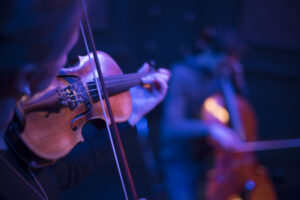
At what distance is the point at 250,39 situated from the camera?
2799 millimetres

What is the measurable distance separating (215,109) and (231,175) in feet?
1.37

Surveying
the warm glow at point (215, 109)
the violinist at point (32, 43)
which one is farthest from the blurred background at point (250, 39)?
the violinist at point (32, 43)

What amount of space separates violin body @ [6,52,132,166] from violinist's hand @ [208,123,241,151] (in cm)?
110

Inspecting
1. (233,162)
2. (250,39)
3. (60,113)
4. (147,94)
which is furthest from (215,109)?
(60,113)

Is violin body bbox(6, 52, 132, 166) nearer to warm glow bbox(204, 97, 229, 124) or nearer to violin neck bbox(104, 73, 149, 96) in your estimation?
violin neck bbox(104, 73, 149, 96)

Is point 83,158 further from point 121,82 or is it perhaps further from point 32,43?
point 32,43

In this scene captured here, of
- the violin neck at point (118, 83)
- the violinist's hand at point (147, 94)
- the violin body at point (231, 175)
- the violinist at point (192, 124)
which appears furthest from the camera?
the violinist at point (192, 124)

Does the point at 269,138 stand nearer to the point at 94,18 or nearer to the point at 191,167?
the point at 191,167

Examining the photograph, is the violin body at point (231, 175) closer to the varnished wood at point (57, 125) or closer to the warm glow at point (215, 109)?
the warm glow at point (215, 109)

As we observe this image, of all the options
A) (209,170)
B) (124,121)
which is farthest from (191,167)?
(124,121)

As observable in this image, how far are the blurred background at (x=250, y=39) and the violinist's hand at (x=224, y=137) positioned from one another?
0.74 m

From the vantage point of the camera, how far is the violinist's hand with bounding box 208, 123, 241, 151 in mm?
1685

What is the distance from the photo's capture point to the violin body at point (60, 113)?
0.56 m

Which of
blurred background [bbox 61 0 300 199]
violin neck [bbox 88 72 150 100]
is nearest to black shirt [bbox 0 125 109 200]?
violin neck [bbox 88 72 150 100]
